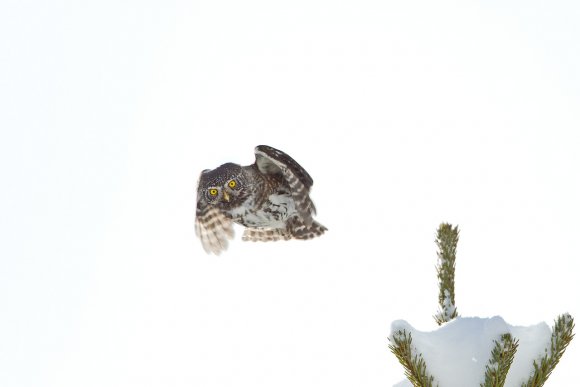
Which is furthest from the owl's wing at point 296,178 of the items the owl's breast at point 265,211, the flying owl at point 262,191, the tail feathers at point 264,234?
the tail feathers at point 264,234

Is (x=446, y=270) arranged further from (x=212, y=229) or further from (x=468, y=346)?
(x=212, y=229)

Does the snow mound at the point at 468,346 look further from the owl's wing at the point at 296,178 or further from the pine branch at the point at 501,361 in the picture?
the owl's wing at the point at 296,178

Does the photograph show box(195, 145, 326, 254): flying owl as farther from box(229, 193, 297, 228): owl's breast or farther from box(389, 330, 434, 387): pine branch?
box(389, 330, 434, 387): pine branch

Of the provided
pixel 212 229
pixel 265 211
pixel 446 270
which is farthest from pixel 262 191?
pixel 446 270

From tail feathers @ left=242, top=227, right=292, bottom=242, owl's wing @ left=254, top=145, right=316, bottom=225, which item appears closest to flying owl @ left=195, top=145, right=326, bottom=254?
owl's wing @ left=254, top=145, right=316, bottom=225

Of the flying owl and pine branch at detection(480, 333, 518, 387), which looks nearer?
pine branch at detection(480, 333, 518, 387)

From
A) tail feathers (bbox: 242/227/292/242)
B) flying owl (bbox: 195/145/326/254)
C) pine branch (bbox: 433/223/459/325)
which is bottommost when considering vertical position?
pine branch (bbox: 433/223/459/325)

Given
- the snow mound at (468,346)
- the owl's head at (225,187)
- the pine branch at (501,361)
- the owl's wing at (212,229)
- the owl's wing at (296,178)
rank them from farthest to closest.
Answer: the owl's wing at (212,229) → the owl's head at (225,187) → the owl's wing at (296,178) → the snow mound at (468,346) → the pine branch at (501,361)
